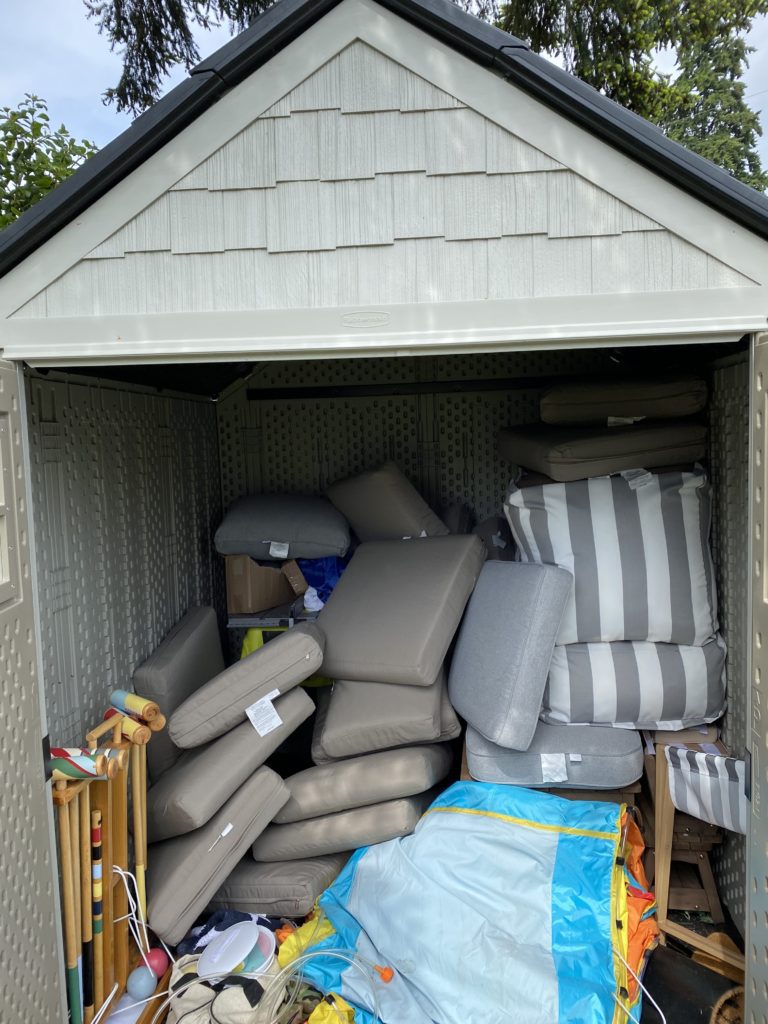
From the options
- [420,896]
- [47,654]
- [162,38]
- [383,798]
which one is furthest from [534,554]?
[162,38]

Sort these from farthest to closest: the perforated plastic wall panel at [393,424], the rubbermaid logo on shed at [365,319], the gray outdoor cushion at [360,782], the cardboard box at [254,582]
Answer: the perforated plastic wall panel at [393,424], the cardboard box at [254,582], the gray outdoor cushion at [360,782], the rubbermaid logo on shed at [365,319]

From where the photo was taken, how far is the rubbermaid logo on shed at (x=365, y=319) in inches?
76.6

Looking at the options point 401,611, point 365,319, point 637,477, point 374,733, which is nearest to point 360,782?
point 374,733

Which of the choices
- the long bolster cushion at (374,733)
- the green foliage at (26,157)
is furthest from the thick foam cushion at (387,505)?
the green foliage at (26,157)

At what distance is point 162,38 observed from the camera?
299 inches

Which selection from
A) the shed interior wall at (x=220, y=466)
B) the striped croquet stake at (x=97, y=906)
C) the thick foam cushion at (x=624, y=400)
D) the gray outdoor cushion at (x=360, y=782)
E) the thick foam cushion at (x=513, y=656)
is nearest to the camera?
the striped croquet stake at (x=97, y=906)

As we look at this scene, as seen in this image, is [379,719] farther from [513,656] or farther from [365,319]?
[365,319]

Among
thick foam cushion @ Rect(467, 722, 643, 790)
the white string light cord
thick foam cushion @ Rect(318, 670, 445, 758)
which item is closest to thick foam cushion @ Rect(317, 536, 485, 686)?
thick foam cushion @ Rect(318, 670, 445, 758)

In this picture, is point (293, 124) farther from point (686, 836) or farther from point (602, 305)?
point (686, 836)

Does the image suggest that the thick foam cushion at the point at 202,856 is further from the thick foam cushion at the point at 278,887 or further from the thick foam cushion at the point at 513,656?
the thick foam cushion at the point at 513,656

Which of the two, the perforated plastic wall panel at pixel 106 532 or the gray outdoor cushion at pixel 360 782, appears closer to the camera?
the perforated plastic wall panel at pixel 106 532

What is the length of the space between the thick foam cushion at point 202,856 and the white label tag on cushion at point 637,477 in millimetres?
1870

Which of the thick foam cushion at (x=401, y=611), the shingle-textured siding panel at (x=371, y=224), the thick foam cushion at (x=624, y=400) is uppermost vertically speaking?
the shingle-textured siding panel at (x=371, y=224)

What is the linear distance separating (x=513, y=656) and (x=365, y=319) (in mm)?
1524
